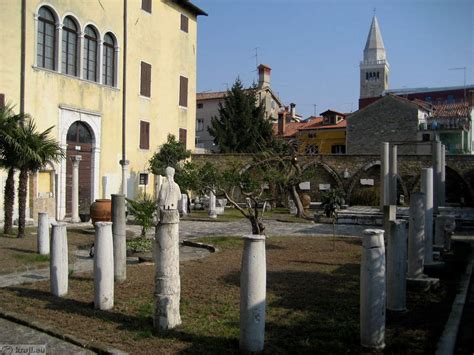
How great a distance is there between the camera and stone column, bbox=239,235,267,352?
4.89 m

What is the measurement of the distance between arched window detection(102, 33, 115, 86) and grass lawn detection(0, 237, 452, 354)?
16.1 m

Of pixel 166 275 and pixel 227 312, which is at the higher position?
pixel 166 275

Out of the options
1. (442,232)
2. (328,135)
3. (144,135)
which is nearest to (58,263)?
(442,232)

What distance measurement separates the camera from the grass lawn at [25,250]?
965cm

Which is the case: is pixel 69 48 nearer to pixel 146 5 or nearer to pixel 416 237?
pixel 146 5

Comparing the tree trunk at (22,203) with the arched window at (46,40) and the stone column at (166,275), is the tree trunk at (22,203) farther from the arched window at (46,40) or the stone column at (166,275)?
the stone column at (166,275)

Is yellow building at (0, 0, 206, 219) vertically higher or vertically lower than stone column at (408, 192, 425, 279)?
higher

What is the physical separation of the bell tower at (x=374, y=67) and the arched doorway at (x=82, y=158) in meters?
83.5

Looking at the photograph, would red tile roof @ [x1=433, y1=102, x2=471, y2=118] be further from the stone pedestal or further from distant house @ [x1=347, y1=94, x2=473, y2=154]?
the stone pedestal

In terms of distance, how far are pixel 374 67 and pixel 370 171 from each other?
250ft

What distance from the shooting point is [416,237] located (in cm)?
827

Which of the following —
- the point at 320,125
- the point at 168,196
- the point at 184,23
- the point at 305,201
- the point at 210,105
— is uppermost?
the point at 184,23

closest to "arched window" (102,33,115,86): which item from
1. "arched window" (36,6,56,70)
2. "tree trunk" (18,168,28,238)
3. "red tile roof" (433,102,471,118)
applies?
"arched window" (36,6,56,70)

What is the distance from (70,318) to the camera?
6.07m
